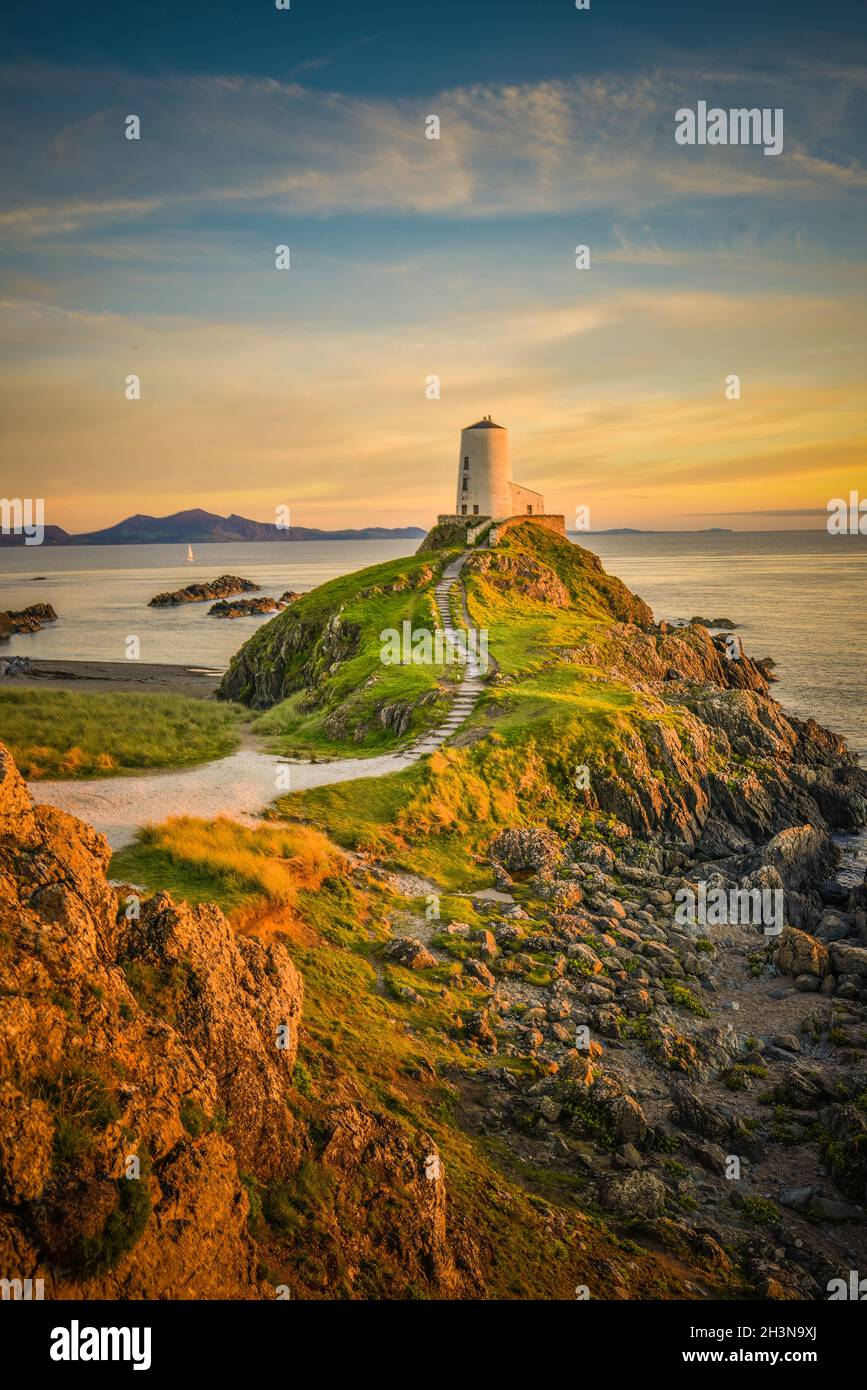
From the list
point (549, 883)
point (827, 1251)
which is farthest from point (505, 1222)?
point (549, 883)

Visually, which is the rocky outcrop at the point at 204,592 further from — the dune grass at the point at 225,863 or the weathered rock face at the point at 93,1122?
the weathered rock face at the point at 93,1122

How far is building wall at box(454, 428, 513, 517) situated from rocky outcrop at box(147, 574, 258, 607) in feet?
263

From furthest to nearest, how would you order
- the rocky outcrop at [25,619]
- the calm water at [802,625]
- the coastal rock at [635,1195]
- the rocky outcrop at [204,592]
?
the rocky outcrop at [204,592]
the rocky outcrop at [25,619]
the calm water at [802,625]
the coastal rock at [635,1195]

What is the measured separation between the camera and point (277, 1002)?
13516mm

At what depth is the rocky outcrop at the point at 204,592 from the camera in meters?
152

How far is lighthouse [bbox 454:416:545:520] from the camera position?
83.3 meters

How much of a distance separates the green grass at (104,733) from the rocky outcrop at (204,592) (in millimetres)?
107087

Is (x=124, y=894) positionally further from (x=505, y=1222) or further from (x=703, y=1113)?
(x=703, y=1113)

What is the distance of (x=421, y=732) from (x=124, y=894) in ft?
78.0

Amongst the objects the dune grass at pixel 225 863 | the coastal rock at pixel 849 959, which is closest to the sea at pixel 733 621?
the coastal rock at pixel 849 959

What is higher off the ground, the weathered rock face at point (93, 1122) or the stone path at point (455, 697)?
the stone path at point (455, 697)

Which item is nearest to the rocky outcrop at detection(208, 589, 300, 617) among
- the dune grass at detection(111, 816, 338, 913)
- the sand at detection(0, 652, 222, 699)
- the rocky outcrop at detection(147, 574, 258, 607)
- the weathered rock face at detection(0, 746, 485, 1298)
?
the rocky outcrop at detection(147, 574, 258, 607)

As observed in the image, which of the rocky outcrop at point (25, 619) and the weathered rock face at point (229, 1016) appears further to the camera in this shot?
the rocky outcrop at point (25, 619)

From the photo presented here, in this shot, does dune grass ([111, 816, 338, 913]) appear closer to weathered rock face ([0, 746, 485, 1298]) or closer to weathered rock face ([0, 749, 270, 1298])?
weathered rock face ([0, 746, 485, 1298])
